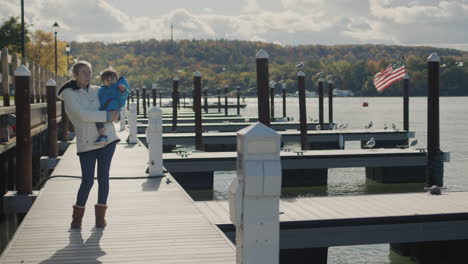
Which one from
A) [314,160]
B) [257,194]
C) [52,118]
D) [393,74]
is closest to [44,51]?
[393,74]

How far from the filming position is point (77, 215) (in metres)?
8.02

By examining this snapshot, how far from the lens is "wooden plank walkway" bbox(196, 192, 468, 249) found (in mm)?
9258

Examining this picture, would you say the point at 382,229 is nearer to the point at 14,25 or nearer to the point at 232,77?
the point at 14,25

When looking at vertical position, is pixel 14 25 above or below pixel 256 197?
above

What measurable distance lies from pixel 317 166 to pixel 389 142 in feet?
41.5

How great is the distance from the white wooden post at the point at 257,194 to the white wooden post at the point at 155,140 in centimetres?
711

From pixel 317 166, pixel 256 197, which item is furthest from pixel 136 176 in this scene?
pixel 256 197

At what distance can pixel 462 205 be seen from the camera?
1046 cm

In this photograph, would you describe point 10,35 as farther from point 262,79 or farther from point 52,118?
point 262,79

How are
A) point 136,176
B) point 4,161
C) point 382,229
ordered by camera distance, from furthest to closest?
point 4,161, point 136,176, point 382,229

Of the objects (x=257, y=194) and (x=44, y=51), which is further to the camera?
(x=44, y=51)

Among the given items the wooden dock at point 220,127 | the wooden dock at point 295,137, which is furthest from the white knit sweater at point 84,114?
the wooden dock at point 220,127

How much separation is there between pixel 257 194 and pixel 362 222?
16.0 ft

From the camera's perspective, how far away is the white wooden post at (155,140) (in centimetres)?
1198
